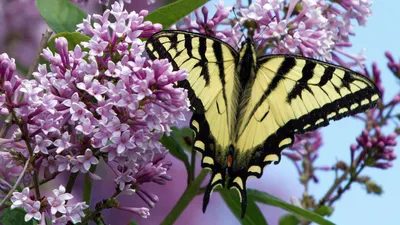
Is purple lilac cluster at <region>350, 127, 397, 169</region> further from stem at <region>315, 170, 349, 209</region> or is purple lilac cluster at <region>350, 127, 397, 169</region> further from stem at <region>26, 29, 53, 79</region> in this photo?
stem at <region>26, 29, 53, 79</region>

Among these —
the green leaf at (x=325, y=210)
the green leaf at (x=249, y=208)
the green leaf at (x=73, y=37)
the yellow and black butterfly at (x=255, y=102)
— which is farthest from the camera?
the green leaf at (x=325, y=210)

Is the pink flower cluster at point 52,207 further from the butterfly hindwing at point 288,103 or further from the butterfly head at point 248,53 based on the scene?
the butterfly head at point 248,53

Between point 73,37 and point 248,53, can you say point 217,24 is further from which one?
point 73,37

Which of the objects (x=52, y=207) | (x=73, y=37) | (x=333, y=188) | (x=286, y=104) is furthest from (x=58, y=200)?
(x=333, y=188)

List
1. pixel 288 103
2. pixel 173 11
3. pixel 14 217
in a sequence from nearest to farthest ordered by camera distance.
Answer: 1. pixel 14 217
2. pixel 173 11
3. pixel 288 103

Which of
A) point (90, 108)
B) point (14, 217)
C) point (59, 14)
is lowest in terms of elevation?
point (14, 217)

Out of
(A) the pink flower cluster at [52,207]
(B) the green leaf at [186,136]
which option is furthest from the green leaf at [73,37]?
(B) the green leaf at [186,136]
